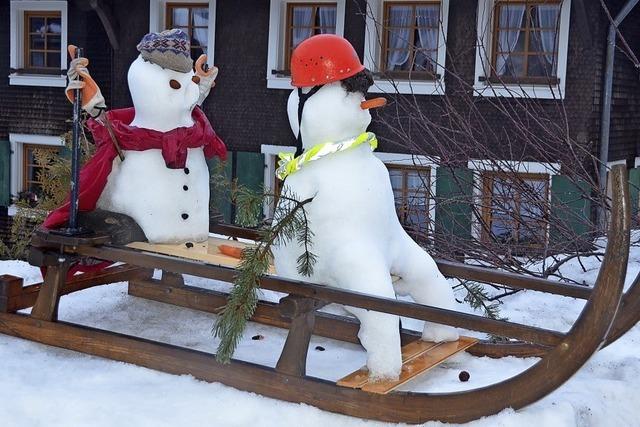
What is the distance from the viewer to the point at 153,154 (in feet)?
12.4

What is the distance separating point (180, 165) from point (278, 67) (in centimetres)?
667

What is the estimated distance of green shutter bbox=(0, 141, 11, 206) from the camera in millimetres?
11930

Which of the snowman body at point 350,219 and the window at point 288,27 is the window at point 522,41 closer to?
the window at point 288,27

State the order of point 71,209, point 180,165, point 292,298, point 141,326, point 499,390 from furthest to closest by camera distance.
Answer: point 141,326 → point 180,165 → point 71,209 → point 292,298 → point 499,390

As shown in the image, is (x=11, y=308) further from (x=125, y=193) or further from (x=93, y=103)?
(x=93, y=103)

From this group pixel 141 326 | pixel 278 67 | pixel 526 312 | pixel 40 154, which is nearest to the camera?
pixel 141 326

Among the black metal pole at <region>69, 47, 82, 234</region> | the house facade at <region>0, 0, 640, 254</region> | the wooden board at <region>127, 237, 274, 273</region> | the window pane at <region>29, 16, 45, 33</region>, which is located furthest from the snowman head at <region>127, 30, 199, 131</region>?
the window pane at <region>29, 16, 45, 33</region>

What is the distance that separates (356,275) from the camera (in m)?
3.00

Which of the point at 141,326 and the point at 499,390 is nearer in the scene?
the point at 499,390

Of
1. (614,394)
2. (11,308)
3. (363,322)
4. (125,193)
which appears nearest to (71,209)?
(125,193)

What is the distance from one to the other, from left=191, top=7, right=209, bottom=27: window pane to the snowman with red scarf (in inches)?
275

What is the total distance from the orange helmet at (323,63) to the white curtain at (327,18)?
6.99 meters

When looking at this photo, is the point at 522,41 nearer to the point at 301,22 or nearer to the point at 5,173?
the point at 301,22

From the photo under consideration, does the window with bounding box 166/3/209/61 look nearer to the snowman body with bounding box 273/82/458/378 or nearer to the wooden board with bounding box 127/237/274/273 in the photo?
the wooden board with bounding box 127/237/274/273
